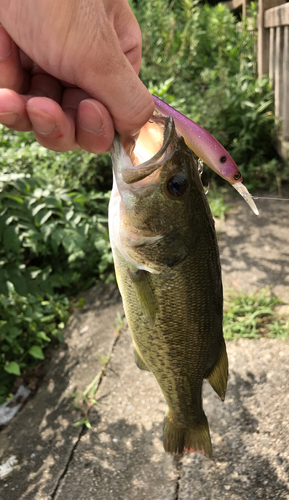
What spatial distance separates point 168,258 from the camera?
1464 mm

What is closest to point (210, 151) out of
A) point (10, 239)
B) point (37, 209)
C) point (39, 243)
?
point (10, 239)

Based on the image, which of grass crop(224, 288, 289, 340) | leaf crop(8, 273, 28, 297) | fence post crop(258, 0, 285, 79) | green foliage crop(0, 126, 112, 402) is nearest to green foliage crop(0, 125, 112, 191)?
green foliage crop(0, 126, 112, 402)

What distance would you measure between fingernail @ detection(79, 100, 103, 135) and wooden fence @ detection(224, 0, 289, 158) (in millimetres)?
4895

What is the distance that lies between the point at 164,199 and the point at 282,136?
196 inches

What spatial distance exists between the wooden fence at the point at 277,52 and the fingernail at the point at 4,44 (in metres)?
4.91

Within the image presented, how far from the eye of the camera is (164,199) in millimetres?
1389

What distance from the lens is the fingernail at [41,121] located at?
116 cm

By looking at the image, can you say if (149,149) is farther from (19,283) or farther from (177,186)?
(19,283)

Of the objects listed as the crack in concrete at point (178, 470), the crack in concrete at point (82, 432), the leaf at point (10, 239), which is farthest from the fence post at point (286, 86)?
the crack in concrete at point (178, 470)

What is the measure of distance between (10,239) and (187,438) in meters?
1.70

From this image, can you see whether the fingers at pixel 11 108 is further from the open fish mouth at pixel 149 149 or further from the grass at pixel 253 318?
the grass at pixel 253 318

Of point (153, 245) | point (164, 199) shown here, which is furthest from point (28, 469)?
point (164, 199)

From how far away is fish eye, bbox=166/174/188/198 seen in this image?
1357mm

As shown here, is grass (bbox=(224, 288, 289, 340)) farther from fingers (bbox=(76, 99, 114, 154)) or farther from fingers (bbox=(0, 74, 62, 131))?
fingers (bbox=(0, 74, 62, 131))
